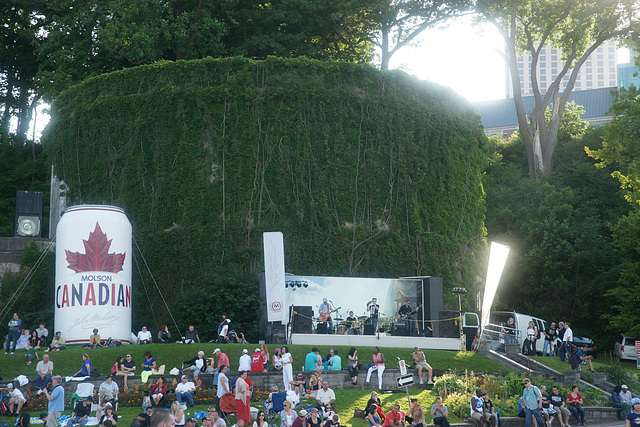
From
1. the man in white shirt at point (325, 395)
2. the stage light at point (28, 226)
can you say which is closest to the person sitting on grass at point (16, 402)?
the man in white shirt at point (325, 395)

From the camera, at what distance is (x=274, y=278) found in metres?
26.4

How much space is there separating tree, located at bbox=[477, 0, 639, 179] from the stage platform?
26.2 meters

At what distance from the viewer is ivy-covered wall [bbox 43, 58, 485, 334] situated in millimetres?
33375

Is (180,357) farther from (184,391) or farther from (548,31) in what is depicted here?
(548,31)

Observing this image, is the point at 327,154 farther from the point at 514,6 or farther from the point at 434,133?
the point at 514,6

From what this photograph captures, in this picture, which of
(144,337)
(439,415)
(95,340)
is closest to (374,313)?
(144,337)

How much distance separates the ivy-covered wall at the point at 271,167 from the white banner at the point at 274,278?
20.0ft

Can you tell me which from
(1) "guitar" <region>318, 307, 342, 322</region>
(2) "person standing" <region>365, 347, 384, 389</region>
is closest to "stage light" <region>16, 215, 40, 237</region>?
(1) "guitar" <region>318, 307, 342, 322</region>

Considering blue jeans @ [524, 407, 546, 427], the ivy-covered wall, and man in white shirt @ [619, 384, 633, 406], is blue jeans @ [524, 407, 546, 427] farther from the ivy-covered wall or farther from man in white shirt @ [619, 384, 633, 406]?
the ivy-covered wall

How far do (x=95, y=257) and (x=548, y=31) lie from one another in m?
37.1

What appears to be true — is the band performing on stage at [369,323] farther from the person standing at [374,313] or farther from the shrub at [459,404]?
the shrub at [459,404]

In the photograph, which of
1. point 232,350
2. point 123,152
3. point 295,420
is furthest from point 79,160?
point 295,420

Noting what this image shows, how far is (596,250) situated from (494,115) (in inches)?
2635

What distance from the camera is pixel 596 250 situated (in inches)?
1631
